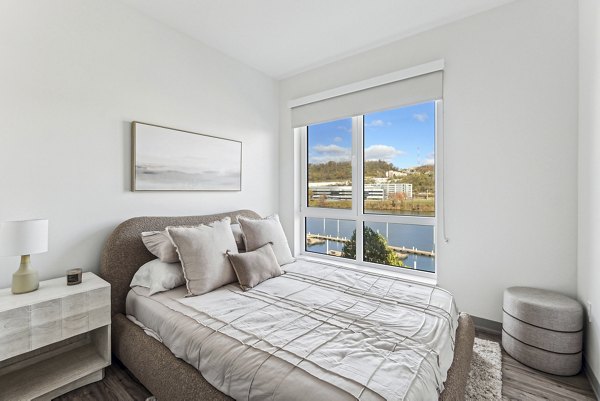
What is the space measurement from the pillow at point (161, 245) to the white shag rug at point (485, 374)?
87cm

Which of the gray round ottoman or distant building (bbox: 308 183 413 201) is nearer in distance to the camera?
the gray round ottoman

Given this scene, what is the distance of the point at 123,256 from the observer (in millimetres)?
2062

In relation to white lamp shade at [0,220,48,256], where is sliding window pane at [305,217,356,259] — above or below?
below

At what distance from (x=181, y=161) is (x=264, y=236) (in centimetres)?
108

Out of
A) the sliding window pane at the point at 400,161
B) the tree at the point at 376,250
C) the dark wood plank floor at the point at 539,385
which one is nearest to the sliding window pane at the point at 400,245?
the tree at the point at 376,250

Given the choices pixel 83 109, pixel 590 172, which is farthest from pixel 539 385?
pixel 83 109

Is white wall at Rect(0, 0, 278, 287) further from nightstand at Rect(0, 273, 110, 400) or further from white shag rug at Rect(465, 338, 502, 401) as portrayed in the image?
white shag rug at Rect(465, 338, 502, 401)

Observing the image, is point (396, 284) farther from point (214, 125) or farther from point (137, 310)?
point (214, 125)

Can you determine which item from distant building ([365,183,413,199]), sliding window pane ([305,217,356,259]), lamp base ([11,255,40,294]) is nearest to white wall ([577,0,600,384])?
distant building ([365,183,413,199])

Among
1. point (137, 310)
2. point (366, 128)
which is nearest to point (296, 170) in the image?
point (366, 128)

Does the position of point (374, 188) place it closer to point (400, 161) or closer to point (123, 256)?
point (400, 161)

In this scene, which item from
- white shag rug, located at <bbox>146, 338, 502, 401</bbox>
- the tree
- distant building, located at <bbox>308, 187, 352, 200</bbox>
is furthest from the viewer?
distant building, located at <bbox>308, 187, 352, 200</bbox>

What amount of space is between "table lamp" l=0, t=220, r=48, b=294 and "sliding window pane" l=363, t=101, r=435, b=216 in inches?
110

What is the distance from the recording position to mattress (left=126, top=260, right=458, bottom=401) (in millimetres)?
1069
